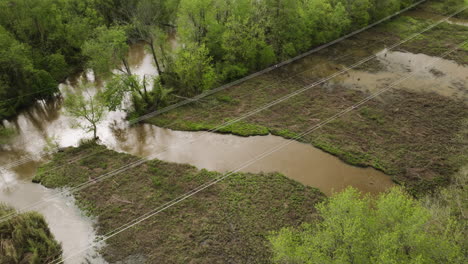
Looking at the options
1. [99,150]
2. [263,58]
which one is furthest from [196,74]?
[99,150]

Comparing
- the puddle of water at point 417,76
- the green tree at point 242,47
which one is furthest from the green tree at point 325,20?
the green tree at point 242,47

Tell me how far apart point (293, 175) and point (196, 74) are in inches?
710

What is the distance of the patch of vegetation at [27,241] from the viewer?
69.0ft

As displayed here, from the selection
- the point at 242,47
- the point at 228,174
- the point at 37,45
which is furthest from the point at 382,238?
the point at 37,45

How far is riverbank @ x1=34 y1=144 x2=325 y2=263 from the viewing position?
877 inches

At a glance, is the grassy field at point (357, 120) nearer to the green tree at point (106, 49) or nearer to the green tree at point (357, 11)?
the green tree at point (106, 49)

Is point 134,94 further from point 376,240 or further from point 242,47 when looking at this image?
point 376,240

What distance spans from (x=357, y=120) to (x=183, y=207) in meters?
22.1

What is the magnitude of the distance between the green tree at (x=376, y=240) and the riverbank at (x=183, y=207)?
566 centimetres

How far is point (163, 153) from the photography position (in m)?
31.5

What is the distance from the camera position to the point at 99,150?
31531 mm

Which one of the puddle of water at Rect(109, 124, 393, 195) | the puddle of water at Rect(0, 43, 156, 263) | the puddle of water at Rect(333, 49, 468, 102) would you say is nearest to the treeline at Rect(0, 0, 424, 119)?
the puddle of water at Rect(0, 43, 156, 263)

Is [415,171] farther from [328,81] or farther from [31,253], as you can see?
[31,253]

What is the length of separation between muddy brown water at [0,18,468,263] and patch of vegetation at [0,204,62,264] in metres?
1.17
